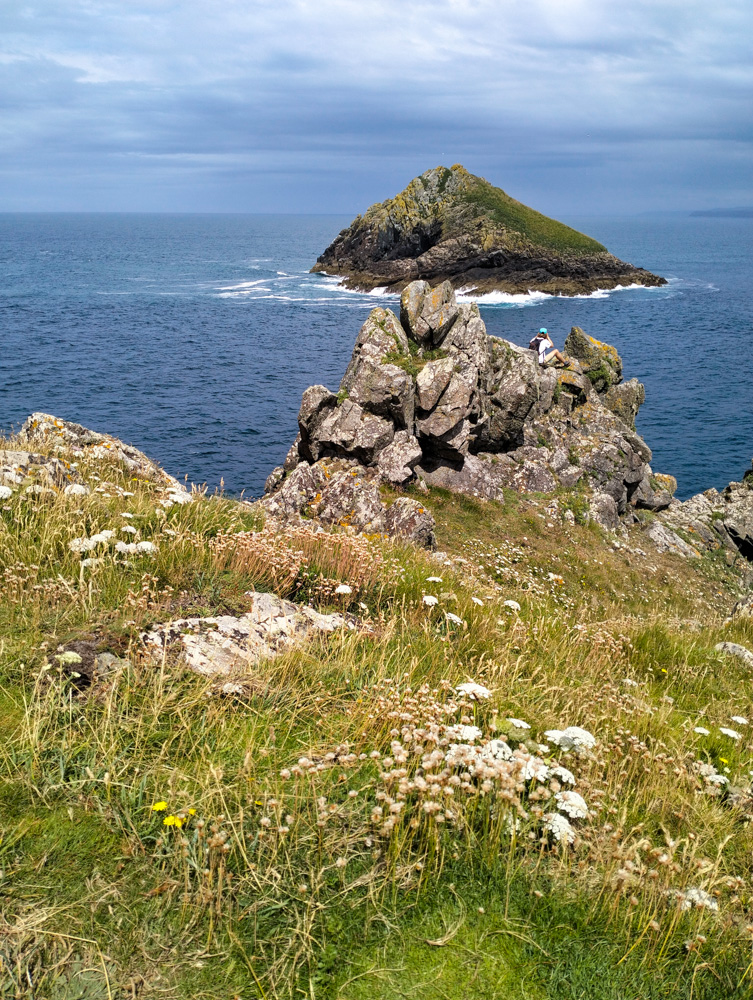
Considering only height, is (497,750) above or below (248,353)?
below

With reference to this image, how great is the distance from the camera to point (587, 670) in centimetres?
712

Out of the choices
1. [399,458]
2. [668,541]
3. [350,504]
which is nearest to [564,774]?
[350,504]

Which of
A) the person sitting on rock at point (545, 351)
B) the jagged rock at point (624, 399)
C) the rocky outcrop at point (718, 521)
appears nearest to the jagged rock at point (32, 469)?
the person sitting on rock at point (545, 351)

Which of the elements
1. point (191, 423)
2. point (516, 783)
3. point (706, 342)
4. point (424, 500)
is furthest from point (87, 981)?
point (706, 342)

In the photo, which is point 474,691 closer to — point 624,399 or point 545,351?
point 545,351

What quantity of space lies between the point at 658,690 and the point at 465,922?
490cm

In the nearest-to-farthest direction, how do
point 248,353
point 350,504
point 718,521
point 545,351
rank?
1. point 350,504
2. point 718,521
3. point 545,351
4. point 248,353

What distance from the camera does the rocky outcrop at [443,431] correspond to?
66.3 ft

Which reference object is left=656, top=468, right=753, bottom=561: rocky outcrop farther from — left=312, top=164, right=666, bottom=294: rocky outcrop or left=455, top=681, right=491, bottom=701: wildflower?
left=312, top=164, right=666, bottom=294: rocky outcrop

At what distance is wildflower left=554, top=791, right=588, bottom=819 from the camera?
4039 millimetres

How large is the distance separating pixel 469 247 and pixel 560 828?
11073cm

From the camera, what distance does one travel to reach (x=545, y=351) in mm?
Result: 27875

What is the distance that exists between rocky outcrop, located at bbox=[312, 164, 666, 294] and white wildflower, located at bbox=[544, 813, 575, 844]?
102 meters

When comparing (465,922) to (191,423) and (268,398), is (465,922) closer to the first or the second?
(191,423)
